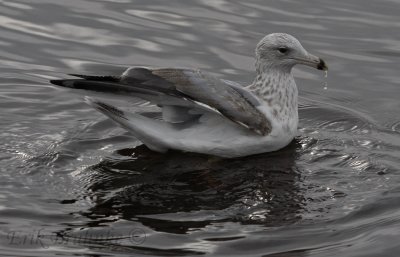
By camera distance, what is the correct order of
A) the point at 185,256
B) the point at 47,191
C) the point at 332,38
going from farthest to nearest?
the point at 332,38 → the point at 47,191 → the point at 185,256

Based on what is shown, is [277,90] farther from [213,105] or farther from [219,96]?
[213,105]

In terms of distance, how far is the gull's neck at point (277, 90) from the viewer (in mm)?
9117

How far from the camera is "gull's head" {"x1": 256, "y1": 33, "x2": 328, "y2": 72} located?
9.27 meters

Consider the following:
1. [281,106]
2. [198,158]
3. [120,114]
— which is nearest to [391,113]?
[281,106]

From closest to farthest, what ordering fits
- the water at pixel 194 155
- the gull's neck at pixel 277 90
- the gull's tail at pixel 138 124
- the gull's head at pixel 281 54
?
the water at pixel 194 155 → the gull's tail at pixel 138 124 → the gull's neck at pixel 277 90 → the gull's head at pixel 281 54

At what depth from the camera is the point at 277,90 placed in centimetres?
923

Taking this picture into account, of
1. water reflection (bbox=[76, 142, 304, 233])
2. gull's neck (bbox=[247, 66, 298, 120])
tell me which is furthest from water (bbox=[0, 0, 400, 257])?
gull's neck (bbox=[247, 66, 298, 120])

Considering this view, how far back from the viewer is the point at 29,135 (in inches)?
357

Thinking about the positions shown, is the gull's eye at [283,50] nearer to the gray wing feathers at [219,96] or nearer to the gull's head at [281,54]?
the gull's head at [281,54]

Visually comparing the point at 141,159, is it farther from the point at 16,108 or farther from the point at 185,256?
the point at 185,256

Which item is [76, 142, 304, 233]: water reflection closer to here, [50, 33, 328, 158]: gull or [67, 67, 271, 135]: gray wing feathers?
[50, 33, 328, 158]: gull

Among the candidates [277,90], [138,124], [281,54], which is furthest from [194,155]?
[281,54]

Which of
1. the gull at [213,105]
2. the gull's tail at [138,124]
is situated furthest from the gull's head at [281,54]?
the gull's tail at [138,124]

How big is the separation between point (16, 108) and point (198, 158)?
6.44 feet
